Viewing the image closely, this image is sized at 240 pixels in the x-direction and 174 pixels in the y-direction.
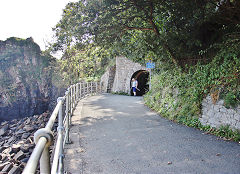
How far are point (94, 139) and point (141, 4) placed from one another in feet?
16.6

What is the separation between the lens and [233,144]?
4477mm

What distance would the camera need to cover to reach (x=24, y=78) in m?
33.1

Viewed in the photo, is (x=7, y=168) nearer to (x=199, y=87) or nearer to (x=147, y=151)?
(x=147, y=151)

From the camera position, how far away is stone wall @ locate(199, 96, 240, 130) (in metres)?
4.93

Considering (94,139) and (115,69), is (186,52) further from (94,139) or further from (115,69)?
(115,69)

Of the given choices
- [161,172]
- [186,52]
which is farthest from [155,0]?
[161,172]

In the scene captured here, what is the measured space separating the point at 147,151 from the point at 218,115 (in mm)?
2604

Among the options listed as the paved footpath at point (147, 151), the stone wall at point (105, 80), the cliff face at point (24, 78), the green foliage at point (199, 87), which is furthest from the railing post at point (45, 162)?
the cliff face at point (24, 78)

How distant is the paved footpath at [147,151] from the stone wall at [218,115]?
→ 49 centimetres

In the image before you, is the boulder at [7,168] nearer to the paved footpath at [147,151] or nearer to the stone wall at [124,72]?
the paved footpath at [147,151]

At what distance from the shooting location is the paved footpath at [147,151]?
132 inches

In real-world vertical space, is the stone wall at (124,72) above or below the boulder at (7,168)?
above

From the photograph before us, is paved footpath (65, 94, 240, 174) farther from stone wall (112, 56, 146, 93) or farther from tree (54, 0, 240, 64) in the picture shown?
stone wall (112, 56, 146, 93)

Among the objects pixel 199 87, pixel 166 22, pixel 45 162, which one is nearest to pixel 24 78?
pixel 166 22
